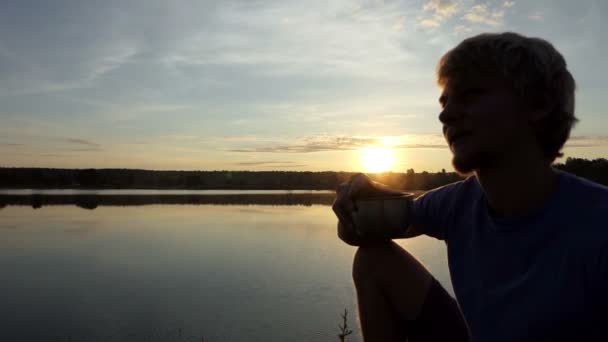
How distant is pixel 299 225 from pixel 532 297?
15.2 meters

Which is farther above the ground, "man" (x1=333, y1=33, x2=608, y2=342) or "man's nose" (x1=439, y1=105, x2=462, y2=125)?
"man's nose" (x1=439, y1=105, x2=462, y2=125)

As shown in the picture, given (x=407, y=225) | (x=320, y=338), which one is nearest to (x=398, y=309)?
(x=407, y=225)

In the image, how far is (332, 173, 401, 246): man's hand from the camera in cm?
175

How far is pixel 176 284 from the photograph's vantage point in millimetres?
7211

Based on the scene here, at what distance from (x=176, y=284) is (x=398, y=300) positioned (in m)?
6.11

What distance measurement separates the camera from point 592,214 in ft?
3.83

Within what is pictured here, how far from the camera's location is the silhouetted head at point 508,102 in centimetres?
140

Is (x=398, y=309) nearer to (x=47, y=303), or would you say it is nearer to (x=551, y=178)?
(x=551, y=178)

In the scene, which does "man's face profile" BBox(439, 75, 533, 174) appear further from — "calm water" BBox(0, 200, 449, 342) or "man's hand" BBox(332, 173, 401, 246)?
"calm water" BBox(0, 200, 449, 342)

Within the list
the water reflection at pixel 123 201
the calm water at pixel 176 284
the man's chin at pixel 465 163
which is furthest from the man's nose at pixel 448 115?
the water reflection at pixel 123 201

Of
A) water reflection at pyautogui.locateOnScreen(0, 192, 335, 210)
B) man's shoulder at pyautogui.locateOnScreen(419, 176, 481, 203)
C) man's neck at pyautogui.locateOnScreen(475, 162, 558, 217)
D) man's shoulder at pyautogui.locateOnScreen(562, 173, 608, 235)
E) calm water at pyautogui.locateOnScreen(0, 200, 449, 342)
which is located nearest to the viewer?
man's shoulder at pyautogui.locateOnScreen(562, 173, 608, 235)

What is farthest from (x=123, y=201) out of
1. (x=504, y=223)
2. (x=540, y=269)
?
(x=540, y=269)

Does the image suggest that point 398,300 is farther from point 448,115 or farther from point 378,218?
point 448,115

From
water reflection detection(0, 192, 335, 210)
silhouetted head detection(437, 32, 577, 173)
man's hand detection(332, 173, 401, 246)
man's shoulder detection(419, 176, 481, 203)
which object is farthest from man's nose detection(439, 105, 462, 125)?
water reflection detection(0, 192, 335, 210)
